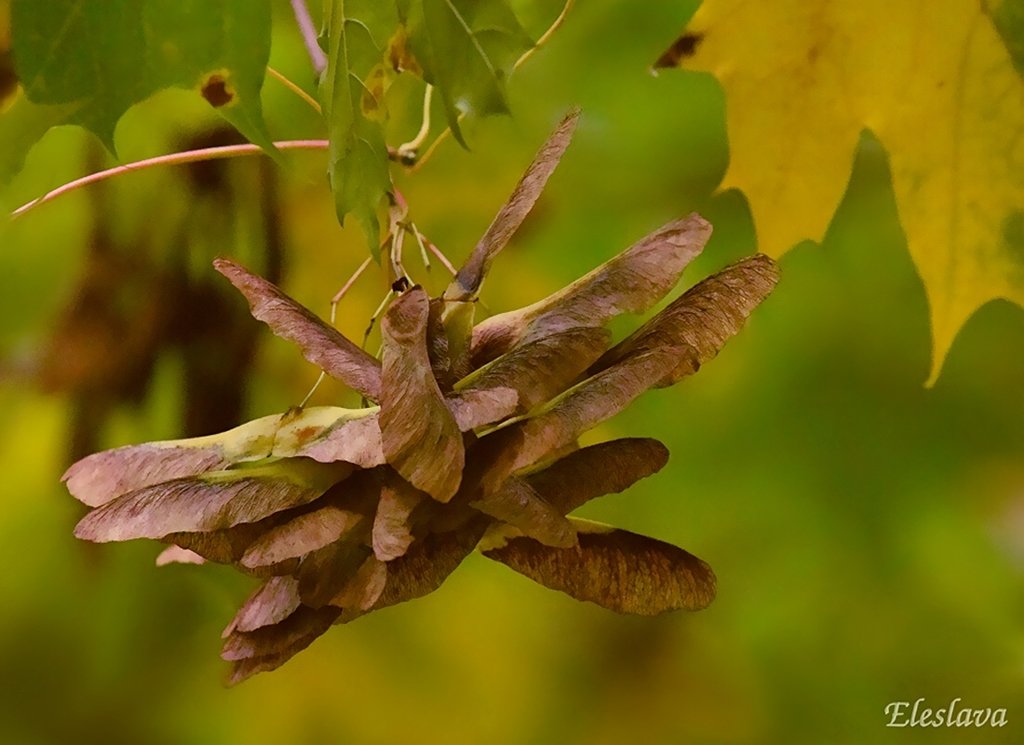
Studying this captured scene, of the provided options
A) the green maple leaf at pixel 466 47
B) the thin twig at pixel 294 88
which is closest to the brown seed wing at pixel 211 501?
the green maple leaf at pixel 466 47

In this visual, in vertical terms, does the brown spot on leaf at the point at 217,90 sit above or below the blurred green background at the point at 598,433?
above

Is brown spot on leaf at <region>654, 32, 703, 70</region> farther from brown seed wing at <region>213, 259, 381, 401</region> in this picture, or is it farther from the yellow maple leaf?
brown seed wing at <region>213, 259, 381, 401</region>

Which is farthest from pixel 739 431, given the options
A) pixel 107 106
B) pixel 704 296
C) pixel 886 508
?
pixel 107 106

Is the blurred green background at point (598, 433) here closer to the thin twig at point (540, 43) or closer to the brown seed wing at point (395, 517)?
the thin twig at point (540, 43)

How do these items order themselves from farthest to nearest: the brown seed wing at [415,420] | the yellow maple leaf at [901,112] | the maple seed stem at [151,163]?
the maple seed stem at [151,163]
the yellow maple leaf at [901,112]
the brown seed wing at [415,420]

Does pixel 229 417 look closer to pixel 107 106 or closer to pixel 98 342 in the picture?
pixel 98 342
